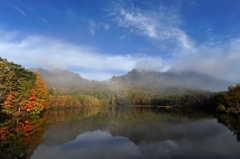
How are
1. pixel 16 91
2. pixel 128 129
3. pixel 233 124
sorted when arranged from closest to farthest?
pixel 128 129
pixel 233 124
pixel 16 91

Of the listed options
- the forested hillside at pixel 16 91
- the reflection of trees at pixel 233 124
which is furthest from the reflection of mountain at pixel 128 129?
the forested hillside at pixel 16 91

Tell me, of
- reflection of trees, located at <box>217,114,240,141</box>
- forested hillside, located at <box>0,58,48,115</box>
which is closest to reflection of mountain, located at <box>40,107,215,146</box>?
reflection of trees, located at <box>217,114,240,141</box>

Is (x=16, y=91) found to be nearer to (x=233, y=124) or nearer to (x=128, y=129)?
(x=128, y=129)

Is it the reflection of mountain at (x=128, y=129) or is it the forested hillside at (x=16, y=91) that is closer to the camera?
the reflection of mountain at (x=128, y=129)

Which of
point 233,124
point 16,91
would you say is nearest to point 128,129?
point 233,124

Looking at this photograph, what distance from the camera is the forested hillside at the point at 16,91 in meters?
40.1

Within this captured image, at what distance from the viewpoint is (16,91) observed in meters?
44.4

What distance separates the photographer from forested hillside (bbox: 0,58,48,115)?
132 ft

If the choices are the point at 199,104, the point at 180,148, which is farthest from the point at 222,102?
the point at 180,148

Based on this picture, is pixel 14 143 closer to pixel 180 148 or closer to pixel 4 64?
pixel 180 148

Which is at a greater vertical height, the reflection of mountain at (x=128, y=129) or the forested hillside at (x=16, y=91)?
the forested hillside at (x=16, y=91)

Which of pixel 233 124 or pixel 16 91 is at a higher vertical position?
pixel 16 91

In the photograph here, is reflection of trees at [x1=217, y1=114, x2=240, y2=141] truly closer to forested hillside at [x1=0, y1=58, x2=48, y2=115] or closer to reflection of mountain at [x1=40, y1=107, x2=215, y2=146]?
reflection of mountain at [x1=40, y1=107, x2=215, y2=146]

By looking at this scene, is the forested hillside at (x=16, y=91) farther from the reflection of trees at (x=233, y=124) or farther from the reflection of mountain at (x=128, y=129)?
the reflection of trees at (x=233, y=124)
